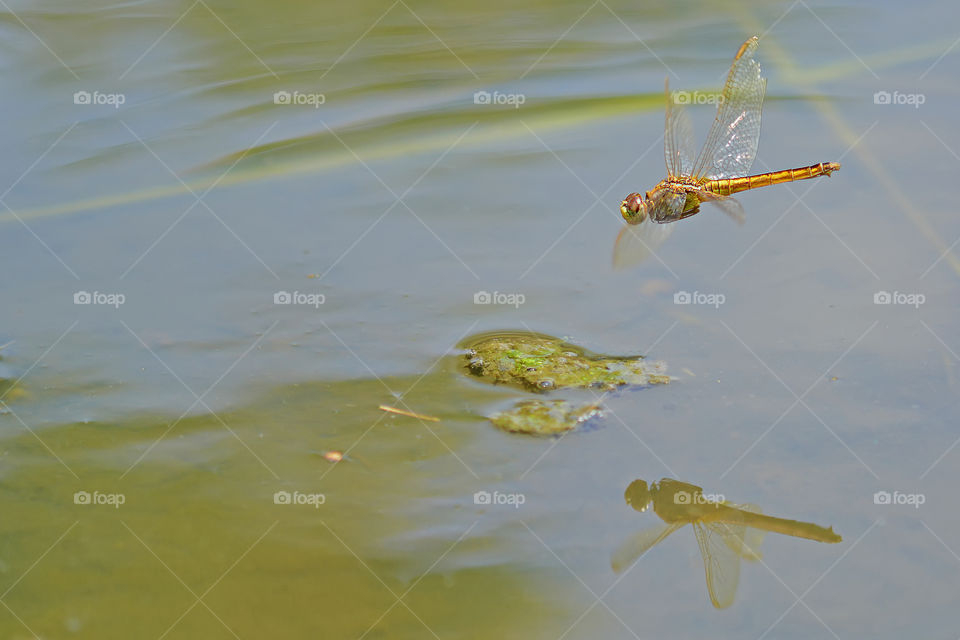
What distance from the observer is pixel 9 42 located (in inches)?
197

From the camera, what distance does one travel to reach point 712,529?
2.22 metres

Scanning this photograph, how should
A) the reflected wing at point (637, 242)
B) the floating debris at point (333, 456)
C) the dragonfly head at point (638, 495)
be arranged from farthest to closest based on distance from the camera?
the reflected wing at point (637, 242)
the floating debris at point (333, 456)
the dragonfly head at point (638, 495)

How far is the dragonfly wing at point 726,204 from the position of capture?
308 centimetres

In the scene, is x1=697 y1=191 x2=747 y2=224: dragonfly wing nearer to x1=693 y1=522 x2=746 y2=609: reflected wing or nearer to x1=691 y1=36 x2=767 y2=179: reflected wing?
x1=691 y1=36 x2=767 y2=179: reflected wing

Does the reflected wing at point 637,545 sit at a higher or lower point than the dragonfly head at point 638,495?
lower

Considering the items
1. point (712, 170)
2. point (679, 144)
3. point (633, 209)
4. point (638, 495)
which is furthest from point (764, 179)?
point (638, 495)

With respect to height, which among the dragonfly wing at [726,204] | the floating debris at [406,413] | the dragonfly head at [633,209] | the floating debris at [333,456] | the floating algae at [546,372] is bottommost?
the floating debris at [333,456]

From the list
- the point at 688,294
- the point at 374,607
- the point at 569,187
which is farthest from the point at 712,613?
the point at 569,187

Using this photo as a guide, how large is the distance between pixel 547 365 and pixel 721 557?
792 mm

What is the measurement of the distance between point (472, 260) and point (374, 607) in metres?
1.45

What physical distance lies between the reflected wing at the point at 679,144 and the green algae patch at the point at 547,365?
87 cm

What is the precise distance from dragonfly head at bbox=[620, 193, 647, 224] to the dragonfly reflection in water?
1.03m

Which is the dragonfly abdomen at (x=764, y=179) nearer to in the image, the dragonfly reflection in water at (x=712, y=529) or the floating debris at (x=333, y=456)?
the dragonfly reflection in water at (x=712, y=529)

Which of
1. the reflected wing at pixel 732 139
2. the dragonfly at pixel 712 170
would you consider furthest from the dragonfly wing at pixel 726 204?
the reflected wing at pixel 732 139
